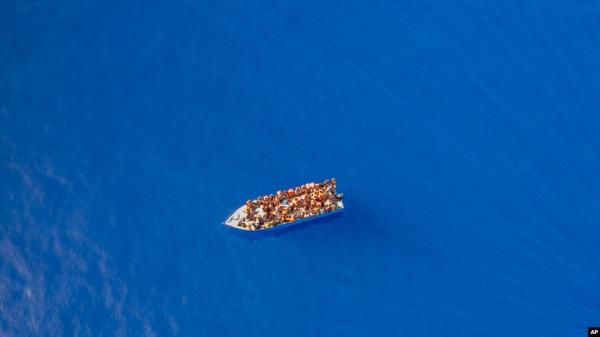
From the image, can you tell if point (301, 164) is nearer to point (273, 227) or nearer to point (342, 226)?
point (273, 227)

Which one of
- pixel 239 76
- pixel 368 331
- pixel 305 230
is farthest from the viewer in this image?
pixel 239 76

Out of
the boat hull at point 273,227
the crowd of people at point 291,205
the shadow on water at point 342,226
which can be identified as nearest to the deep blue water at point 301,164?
the shadow on water at point 342,226

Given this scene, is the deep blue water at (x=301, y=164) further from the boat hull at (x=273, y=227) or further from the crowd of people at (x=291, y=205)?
the crowd of people at (x=291, y=205)

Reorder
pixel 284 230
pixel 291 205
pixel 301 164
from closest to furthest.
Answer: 1. pixel 291 205
2. pixel 284 230
3. pixel 301 164

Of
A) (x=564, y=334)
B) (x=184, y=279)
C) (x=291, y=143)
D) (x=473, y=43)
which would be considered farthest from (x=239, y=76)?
(x=564, y=334)

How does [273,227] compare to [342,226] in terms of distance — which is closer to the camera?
[273,227]

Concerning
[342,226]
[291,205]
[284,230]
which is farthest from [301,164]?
[342,226]

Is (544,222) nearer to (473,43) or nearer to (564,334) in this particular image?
(564,334)
